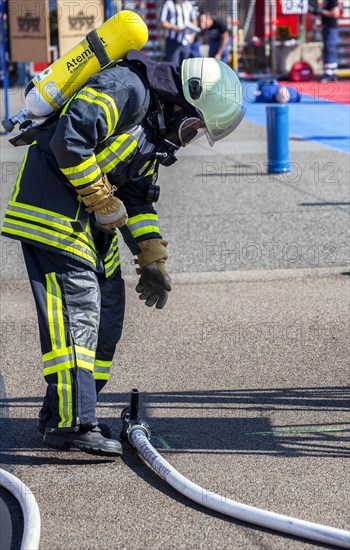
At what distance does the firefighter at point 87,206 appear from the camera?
4.02 meters

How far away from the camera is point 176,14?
661 inches

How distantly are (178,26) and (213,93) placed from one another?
43.2 ft

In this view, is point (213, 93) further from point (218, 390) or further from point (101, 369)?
point (218, 390)

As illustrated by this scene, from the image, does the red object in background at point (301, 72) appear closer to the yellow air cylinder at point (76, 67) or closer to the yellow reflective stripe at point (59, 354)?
the yellow air cylinder at point (76, 67)

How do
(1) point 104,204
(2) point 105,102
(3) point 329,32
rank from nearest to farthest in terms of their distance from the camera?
(2) point 105,102, (1) point 104,204, (3) point 329,32

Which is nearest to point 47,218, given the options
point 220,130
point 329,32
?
point 220,130

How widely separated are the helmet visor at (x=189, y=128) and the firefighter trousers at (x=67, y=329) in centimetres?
70

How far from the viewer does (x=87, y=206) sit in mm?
4027

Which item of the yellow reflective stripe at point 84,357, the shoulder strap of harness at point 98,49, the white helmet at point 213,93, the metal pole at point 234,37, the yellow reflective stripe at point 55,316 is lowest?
the metal pole at point 234,37

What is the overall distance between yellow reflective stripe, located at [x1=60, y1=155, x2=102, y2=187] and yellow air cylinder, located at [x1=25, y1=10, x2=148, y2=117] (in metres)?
0.40

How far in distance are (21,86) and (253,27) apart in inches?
235

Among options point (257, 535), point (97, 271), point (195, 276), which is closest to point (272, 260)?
point (195, 276)

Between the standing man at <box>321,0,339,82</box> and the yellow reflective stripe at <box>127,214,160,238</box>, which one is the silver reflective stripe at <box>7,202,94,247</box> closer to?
the yellow reflective stripe at <box>127,214,160,238</box>

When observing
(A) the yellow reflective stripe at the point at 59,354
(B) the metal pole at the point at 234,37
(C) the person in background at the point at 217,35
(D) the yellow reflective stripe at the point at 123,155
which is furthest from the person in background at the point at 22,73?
(A) the yellow reflective stripe at the point at 59,354
